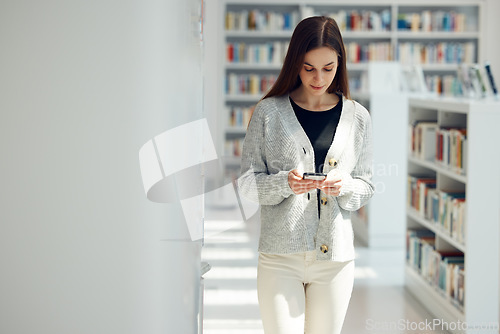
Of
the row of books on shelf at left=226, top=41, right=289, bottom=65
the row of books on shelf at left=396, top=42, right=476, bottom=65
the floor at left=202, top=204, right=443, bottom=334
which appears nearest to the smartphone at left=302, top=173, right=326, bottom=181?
the floor at left=202, top=204, right=443, bottom=334

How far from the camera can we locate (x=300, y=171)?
207cm

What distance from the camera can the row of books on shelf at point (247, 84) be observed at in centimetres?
1041

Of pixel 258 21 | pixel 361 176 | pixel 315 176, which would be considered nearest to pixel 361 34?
pixel 258 21

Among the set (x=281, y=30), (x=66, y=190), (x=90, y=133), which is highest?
→ (x=281, y=30)

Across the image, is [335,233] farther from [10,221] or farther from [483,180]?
[483,180]

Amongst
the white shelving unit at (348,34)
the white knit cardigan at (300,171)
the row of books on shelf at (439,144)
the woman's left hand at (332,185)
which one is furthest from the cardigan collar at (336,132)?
the white shelving unit at (348,34)

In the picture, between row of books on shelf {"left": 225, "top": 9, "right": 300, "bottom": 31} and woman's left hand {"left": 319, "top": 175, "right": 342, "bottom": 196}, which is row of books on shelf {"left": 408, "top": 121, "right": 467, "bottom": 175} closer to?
woman's left hand {"left": 319, "top": 175, "right": 342, "bottom": 196}

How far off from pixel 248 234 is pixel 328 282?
469 centimetres

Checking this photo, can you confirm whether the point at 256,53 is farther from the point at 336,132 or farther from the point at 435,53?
the point at 336,132

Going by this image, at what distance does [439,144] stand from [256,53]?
626 cm

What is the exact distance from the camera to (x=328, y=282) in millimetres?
2029

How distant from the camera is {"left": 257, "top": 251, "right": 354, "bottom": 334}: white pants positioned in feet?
6.53

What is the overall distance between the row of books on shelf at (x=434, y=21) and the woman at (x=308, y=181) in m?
8.50

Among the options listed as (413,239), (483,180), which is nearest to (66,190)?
(483,180)
